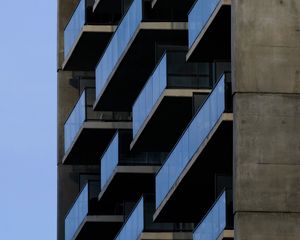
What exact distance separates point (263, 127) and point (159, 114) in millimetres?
9541

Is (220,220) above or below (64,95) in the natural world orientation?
below

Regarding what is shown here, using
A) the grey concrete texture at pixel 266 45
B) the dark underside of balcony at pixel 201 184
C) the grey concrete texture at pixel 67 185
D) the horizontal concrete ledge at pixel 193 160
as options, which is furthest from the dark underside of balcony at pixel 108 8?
the grey concrete texture at pixel 266 45

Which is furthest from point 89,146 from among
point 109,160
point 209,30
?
point 209,30

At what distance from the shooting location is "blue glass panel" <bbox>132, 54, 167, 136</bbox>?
71562 millimetres

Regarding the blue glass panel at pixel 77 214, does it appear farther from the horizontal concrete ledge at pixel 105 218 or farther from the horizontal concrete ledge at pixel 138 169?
the horizontal concrete ledge at pixel 138 169

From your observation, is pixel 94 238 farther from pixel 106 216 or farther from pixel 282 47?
pixel 282 47

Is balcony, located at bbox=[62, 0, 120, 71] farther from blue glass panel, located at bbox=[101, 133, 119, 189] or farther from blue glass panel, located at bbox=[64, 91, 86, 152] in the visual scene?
blue glass panel, located at bbox=[101, 133, 119, 189]

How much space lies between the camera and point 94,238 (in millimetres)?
83000

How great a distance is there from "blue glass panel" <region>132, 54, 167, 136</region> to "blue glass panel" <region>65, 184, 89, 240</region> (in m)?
6.48

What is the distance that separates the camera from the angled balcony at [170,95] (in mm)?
71000

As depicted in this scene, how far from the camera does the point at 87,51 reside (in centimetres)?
8344

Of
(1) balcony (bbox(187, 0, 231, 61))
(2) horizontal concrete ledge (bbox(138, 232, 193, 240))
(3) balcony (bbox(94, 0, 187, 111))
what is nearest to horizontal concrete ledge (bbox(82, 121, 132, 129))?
(3) balcony (bbox(94, 0, 187, 111))

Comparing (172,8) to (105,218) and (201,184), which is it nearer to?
(201,184)

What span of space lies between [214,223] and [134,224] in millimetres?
9499
